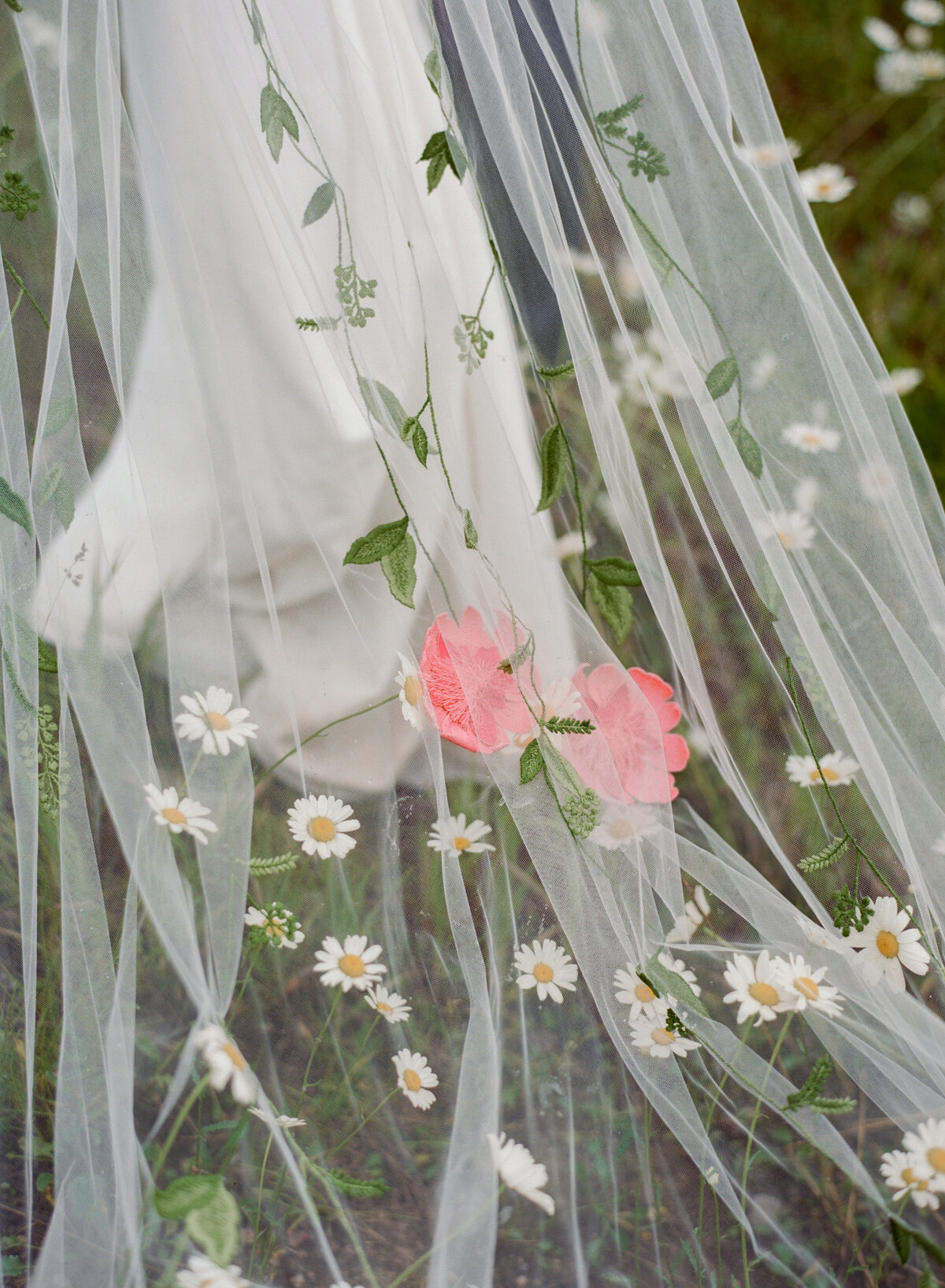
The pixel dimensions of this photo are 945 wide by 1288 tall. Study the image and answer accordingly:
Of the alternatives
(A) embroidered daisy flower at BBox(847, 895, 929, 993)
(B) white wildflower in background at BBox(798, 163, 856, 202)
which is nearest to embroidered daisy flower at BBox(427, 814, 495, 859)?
(A) embroidered daisy flower at BBox(847, 895, 929, 993)

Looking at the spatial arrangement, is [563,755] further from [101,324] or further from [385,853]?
[101,324]

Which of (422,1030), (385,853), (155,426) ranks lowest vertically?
(422,1030)

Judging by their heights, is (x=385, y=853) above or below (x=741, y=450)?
below

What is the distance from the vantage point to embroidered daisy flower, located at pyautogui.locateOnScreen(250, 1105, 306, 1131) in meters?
0.70

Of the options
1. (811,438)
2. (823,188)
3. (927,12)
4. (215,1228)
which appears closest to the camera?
(215,1228)

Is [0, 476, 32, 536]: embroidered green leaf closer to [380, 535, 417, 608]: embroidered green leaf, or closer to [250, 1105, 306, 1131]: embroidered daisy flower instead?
[380, 535, 417, 608]: embroidered green leaf

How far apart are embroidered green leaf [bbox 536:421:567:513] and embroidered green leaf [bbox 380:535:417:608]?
9 cm

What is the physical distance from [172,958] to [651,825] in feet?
1.05

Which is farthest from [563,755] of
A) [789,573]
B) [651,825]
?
[789,573]

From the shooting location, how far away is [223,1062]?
68cm

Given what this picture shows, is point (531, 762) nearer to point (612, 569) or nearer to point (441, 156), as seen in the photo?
point (612, 569)

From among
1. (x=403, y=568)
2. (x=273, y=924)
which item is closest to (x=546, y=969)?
(x=273, y=924)

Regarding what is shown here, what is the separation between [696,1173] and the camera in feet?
2.38

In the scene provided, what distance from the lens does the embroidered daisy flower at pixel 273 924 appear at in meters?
0.72
